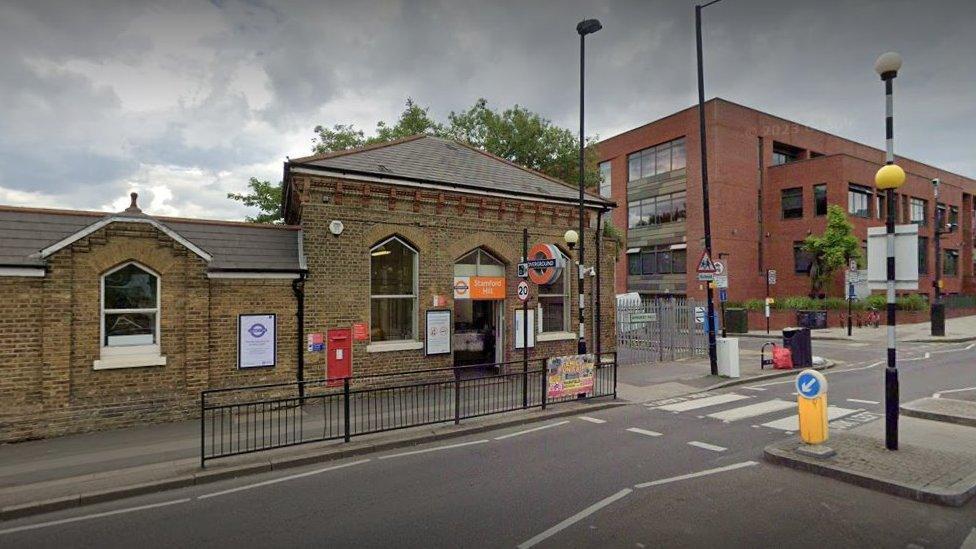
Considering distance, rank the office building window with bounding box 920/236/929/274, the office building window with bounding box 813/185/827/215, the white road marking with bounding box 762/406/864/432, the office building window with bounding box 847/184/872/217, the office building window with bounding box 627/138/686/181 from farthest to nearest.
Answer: the office building window with bounding box 920/236/929/274, the office building window with bounding box 627/138/686/181, the office building window with bounding box 847/184/872/217, the office building window with bounding box 813/185/827/215, the white road marking with bounding box 762/406/864/432

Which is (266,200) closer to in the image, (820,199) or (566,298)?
(566,298)

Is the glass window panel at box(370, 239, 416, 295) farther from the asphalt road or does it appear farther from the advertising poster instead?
the asphalt road

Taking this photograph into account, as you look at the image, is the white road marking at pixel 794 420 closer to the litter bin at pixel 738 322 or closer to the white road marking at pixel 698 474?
the white road marking at pixel 698 474

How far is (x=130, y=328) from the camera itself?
32.8ft

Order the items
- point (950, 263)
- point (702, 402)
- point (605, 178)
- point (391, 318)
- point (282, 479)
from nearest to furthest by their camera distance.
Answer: point (282, 479), point (702, 402), point (391, 318), point (605, 178), point (950, 263)

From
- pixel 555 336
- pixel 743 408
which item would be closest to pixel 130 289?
pixel 555 336

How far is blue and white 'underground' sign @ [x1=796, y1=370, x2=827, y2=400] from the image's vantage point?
7242 millimetres

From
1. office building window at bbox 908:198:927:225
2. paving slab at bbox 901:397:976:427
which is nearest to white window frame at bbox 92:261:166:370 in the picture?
paving slab at bbox 901:397:976:427

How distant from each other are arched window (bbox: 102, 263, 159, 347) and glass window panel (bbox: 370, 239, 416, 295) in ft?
15.6

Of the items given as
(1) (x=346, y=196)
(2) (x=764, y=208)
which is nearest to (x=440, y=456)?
(1) (x=346, y=196)

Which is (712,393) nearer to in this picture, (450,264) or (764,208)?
(450,264)

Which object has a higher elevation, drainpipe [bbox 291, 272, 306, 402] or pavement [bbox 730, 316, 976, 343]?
drainpipe [bbox 291, 272, 306, 402]

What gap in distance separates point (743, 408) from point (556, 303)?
6.51 metres

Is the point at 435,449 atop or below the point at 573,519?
below
